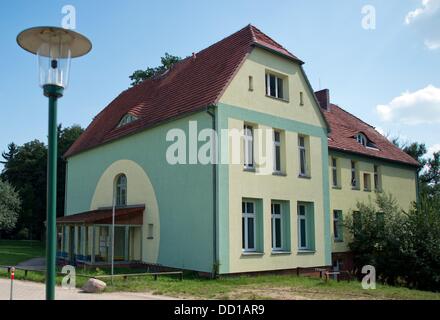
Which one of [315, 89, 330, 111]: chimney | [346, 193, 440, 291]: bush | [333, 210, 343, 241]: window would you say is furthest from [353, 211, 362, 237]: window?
[315, 89, 330, 111]: chimney

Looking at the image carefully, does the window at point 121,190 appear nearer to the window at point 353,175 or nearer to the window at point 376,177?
the window at point 353,175

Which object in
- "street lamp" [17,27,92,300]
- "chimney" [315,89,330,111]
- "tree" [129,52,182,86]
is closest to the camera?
"street lamp" [17,27,92,300]

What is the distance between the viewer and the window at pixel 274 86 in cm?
2119

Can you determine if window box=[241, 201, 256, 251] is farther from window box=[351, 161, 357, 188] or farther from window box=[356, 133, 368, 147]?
window box=[356, 133, 368, 147]

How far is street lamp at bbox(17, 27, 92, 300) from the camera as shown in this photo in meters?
6.27

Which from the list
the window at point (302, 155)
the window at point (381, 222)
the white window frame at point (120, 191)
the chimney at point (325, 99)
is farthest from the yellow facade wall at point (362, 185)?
the white window frame at point (120, 191)

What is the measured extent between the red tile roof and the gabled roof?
699cm

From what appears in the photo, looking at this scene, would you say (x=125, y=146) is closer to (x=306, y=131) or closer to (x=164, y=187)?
(x=164, y=187)

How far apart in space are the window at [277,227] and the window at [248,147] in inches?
96.3

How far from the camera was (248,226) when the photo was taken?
63.5ft

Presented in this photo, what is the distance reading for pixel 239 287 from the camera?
15617 mm

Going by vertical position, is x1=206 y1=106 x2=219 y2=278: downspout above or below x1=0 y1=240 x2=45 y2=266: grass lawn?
above

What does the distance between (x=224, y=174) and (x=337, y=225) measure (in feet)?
35.2

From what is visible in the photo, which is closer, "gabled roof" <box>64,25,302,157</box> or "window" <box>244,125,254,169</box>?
"window" <box>244,125,254,169</box>
